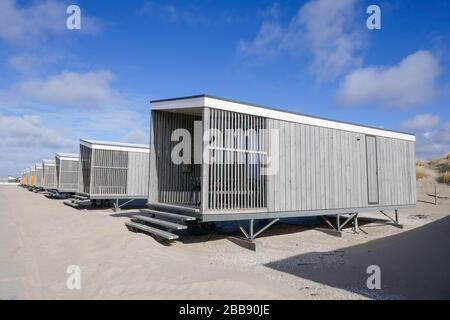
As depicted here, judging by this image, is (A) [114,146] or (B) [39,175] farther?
(B) [39,175]

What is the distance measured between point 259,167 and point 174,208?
8.70 feet

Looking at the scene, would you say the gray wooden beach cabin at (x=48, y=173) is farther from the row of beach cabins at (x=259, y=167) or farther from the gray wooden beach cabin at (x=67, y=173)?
the row of beach cabins at (x=259, y=167)

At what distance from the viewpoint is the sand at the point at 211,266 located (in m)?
4.61

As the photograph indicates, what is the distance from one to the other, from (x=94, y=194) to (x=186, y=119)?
8009 millimetres

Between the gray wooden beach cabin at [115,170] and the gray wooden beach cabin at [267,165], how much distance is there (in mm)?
6916

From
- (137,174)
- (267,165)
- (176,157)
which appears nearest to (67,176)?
(137,174)

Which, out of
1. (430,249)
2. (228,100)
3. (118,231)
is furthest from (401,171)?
(118,231)

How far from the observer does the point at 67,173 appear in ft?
78.0

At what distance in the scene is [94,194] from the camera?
1597 centimetres

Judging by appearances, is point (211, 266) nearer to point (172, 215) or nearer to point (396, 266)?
point (172, 215)

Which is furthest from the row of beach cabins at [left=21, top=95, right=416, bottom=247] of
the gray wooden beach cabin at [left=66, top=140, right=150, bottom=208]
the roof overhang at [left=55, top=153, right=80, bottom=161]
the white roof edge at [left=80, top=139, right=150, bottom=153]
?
the roof overhang at [left=55, top=153, right=80, bottom=161]

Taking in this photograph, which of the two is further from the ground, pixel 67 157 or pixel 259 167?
pixel 67 157

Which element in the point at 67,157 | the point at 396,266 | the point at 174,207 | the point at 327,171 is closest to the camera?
the point at 396,266
